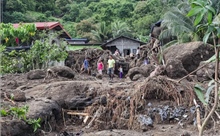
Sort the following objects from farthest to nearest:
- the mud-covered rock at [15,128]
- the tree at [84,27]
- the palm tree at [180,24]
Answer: the tree at [84,27] → the palm tree at [180,24] → the mud-covered rock at [15,128]

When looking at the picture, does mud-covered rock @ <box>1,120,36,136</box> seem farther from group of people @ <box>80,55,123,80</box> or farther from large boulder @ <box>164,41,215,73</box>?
group of people @ <box>80,55,123,80</box>

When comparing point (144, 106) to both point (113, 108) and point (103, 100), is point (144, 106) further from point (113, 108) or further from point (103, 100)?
point (103, 100)

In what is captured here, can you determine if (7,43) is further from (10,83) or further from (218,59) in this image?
(218,59)

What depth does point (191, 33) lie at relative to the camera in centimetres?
2264

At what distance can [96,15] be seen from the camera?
52.8 m

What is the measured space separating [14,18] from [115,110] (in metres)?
36.8

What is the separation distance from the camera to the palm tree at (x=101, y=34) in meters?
41.1

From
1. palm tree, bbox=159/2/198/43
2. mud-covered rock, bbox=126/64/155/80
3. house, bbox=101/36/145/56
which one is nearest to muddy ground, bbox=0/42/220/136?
mud-covered rock, bbox=126/64/155/80

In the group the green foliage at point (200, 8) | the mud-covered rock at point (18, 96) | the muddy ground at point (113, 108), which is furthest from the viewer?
the mud-covered rock at point (18, 96)

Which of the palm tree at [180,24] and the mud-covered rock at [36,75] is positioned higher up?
the palm tree at [180,24]

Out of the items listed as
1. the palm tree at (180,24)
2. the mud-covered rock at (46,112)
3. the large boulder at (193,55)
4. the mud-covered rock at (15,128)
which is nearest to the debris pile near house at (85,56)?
the palm tree at (180,24)

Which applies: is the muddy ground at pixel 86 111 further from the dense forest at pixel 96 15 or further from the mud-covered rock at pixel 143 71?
the dense forest at pixel 96 15

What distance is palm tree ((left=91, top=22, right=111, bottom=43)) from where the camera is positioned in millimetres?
41062

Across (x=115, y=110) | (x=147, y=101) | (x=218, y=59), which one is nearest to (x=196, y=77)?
(x=147, y=101)
